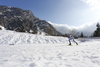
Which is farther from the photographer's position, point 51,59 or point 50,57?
point 50,57

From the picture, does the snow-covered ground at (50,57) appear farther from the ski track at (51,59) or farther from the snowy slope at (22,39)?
the snowy slope at (22,39)

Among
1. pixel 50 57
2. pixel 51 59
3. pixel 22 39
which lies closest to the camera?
pixel 51 59

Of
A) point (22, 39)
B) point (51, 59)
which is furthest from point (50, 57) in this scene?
point (22, 39)

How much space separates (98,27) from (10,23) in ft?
461

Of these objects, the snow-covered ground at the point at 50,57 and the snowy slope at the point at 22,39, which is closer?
the snow-covered ground at the point at 50,57

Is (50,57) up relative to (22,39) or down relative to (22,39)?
down

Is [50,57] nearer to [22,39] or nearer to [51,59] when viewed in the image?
[51,59]

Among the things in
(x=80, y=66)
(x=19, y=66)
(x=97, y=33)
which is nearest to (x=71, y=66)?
(x=80, y=66)

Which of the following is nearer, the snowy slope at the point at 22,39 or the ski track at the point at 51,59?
the ski track at the point at 51,59

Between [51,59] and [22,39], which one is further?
[22,39]

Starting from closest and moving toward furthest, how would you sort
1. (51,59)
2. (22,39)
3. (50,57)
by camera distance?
(51,59) → (50,57) → (22,39)

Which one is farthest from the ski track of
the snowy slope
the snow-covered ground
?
the snowy slope

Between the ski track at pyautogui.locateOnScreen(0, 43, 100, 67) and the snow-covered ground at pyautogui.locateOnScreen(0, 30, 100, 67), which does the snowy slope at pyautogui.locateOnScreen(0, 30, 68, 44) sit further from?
the ski track at pyautogui.locateOnScreen(0, 43, 100, 67)

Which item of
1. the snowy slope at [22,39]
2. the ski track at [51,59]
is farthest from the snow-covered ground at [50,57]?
the snowy slope at [22,39]
